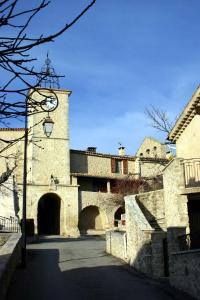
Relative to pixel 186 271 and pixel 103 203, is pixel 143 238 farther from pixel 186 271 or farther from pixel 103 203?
pixel 103 203

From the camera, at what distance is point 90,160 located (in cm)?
4584

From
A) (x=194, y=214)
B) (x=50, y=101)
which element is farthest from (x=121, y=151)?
(x=50, y=101)

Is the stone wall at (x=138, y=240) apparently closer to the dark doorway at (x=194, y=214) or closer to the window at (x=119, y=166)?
the dark doorway at (x=194, y=214)

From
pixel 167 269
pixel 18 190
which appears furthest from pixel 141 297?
pixel 18 190

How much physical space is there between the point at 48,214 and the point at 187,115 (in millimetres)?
25524

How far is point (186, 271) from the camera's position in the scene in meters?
13.6

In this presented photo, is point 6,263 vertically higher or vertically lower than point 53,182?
lower

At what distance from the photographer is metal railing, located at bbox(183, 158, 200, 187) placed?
19975 mm

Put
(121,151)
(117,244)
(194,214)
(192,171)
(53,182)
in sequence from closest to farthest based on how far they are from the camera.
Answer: (192,171) < (194,214) < (117,244) < (53,182) < (121,151)

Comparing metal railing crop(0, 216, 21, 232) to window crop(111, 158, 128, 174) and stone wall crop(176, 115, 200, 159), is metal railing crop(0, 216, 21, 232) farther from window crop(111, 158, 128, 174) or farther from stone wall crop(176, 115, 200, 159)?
window crop(111, 158, 128, 174)

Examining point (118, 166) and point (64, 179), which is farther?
point (118, 166)

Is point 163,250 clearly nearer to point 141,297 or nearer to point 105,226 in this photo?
point 141,297

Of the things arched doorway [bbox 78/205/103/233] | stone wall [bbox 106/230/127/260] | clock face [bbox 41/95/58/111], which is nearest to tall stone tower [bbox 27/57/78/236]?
arched doorway [bbox 78/205/103/233]

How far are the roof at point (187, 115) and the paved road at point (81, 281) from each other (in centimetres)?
714
